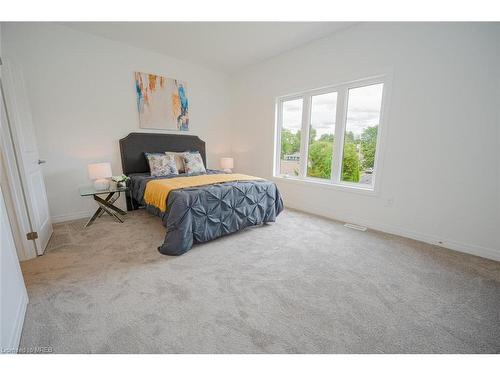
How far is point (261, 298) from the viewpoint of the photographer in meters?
1.55

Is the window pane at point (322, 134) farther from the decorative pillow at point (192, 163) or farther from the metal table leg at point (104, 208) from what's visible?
the metal table leg at point (104, 208)

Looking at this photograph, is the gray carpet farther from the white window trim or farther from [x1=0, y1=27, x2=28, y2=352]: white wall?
the white window trim

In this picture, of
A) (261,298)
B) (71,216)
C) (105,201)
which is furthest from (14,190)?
(261,298)

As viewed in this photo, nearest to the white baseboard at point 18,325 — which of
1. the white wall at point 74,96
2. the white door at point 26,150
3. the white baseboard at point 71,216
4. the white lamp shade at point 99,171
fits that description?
the white door at point 26,150

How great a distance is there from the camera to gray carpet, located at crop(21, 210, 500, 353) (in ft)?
3.94

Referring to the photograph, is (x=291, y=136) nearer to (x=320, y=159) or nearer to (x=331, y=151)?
(x=320, y=159)

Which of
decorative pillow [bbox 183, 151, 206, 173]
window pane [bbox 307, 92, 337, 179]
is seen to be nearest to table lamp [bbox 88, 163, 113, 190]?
decorative pillow [bbox 183, 151, 206, 173]

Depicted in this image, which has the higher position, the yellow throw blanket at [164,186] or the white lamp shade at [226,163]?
the white lamp shade at [226,163]

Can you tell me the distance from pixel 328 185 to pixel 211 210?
191 cm

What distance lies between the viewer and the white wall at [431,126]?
2033mm

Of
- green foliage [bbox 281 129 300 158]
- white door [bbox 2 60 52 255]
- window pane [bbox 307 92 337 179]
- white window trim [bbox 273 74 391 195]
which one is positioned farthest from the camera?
green foliage [bbox 281 129 300 158]

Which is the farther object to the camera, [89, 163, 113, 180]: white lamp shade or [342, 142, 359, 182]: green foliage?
[342, 142, 359, 182]: green foliage

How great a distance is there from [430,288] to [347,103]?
2.41 m

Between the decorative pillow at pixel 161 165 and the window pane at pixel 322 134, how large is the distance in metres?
2.28
